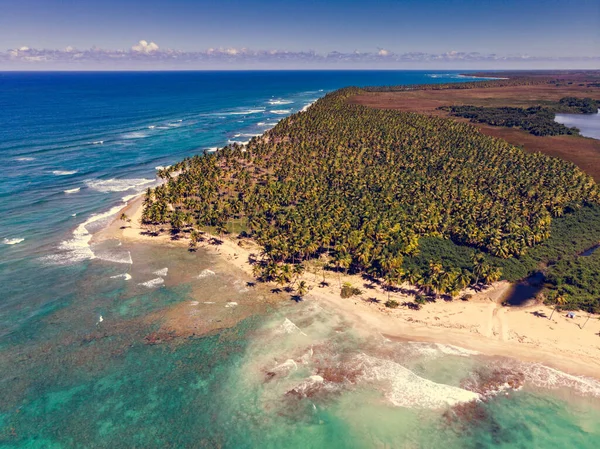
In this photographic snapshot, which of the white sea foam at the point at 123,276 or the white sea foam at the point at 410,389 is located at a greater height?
the white sea foam at the point at 123,276

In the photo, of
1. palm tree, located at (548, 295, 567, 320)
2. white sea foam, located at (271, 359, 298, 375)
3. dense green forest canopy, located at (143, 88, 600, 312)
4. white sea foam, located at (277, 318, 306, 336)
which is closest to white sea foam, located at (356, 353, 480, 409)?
white sea foam, located at (271, 359, 298, 375)

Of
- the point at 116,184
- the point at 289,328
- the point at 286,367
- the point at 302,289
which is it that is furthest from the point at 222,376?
the point at 116,184

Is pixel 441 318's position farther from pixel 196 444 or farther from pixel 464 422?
pixel 196 444

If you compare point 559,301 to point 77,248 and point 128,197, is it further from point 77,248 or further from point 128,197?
point 128,197

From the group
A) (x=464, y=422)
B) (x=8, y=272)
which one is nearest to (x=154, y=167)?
(x=8, y=272)

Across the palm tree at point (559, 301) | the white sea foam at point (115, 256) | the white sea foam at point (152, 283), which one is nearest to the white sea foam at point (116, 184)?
the white sea foam at point (115, 256)

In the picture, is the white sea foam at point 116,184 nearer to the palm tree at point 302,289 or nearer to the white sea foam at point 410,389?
the palm tree at point 302,289

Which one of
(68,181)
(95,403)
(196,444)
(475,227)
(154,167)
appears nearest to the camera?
(196,444)
